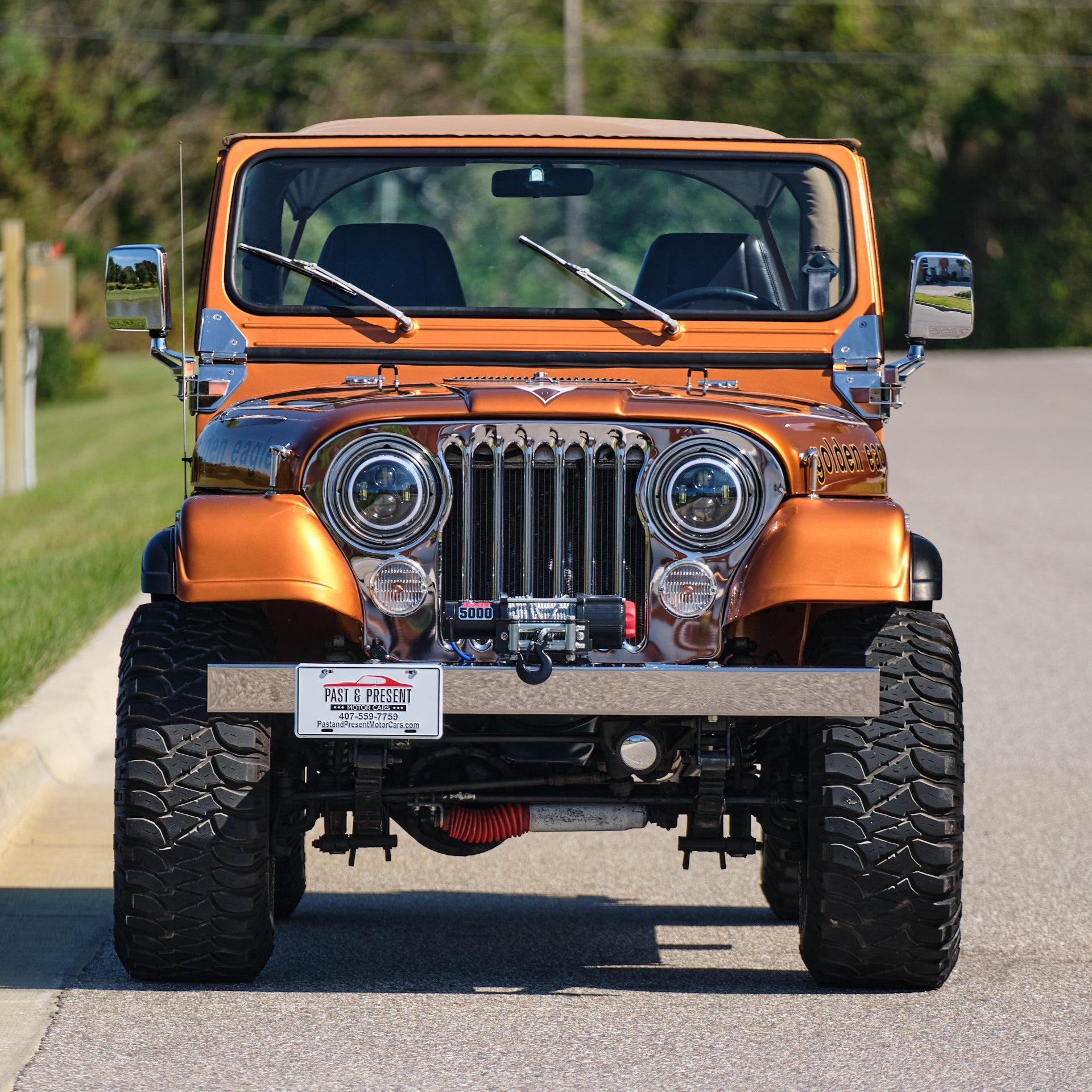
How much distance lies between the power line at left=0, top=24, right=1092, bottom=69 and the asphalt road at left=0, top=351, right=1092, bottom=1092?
38.1 meters

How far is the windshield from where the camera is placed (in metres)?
6.04

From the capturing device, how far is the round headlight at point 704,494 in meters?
4.79

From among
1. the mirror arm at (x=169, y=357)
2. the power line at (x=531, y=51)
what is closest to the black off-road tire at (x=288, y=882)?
the mirror arm at (x=169, y=357)

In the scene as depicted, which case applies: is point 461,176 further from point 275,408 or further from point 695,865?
point 695,865

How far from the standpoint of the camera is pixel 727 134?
6.23m

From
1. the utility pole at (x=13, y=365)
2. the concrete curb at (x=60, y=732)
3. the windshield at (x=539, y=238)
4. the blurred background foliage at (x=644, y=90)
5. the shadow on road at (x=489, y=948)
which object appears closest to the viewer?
the shadow on road at (x=489, y=948)

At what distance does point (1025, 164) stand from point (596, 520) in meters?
50.8

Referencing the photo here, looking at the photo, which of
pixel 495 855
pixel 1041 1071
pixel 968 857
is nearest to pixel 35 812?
pixel 495 855

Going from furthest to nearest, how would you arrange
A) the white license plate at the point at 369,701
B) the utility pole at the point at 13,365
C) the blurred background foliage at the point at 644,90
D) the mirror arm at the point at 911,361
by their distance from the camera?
the blurred background foliage at the point at 644,90
the utility pole at the point at 13,365
the mirror arm at the point at 911,361
the white license plate at the point at 369,701

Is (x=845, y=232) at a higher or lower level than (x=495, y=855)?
higher

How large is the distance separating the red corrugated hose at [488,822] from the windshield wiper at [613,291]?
1.60m

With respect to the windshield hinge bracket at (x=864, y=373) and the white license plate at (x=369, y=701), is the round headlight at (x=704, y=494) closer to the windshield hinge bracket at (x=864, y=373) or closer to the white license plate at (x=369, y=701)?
the white license plate at (x=369, y=701)

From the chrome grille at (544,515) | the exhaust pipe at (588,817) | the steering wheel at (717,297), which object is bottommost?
the exhaust pipe at (588,817)

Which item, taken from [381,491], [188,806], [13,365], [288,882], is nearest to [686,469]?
[381,491]
